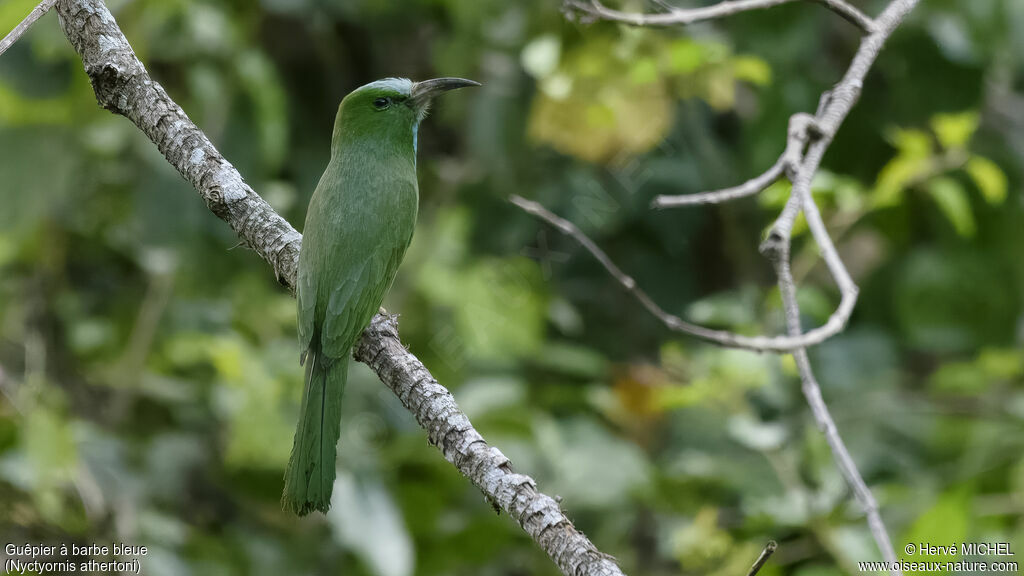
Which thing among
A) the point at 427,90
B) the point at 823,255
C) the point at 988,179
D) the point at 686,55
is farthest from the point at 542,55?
the point at 823,255

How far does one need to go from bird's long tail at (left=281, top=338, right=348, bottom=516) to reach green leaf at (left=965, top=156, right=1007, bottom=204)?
8.03 feet

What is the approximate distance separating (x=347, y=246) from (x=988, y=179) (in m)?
2.39

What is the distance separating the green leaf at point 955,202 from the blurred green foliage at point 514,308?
0.02 metres

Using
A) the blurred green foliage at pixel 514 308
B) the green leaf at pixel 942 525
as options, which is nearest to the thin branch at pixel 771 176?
the blurred green foliage at pixel 514 308

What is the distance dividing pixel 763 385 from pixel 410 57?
2519 millimetres

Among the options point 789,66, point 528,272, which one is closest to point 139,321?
point 528,272

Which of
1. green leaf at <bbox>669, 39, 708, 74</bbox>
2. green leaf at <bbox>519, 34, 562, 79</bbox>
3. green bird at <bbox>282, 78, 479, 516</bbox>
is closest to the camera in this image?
green bird at <bbox>282, 78, 479, 516</bbox>

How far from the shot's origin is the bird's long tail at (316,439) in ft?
6.66

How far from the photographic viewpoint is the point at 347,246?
2.44 m

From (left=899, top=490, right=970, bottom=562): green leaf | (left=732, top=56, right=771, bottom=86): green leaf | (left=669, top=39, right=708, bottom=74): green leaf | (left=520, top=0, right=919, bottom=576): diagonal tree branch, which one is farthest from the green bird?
(left=899, top=490, right=970, bottom=562): green leaf

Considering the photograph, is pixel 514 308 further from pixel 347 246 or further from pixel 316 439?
pixel 316 439

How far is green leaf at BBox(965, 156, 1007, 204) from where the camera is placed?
3605 millimetres

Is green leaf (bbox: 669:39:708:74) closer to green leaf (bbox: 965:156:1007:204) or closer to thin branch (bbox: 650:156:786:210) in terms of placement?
green leaf (bbox: 965:156:1007:204)

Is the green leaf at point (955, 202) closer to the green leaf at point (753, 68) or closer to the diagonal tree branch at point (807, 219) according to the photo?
the green leaf at point (753, 68)
